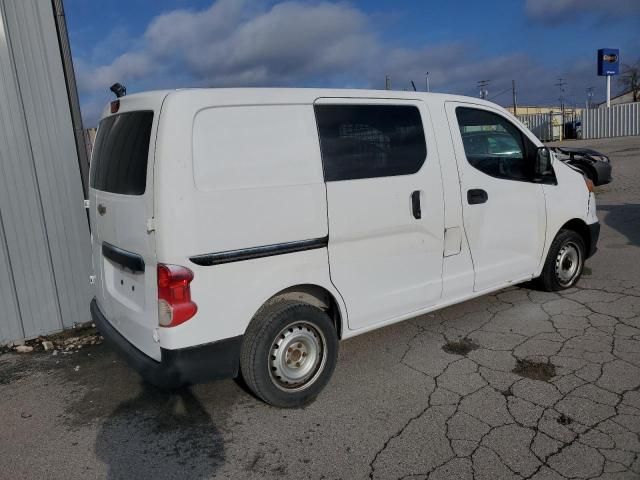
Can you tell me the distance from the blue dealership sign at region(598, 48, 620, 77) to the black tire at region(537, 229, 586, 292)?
1573 inches

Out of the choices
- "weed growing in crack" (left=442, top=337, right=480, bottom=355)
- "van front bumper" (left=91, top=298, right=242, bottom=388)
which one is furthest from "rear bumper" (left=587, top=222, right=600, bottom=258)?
"van front bumper" (left=91, top=298, right=242, bottom=388)

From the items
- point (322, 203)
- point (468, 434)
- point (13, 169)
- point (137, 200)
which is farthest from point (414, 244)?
point (13, 169)

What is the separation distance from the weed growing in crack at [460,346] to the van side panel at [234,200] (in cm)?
151

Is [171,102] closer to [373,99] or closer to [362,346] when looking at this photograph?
[373,99]

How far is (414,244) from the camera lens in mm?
3811

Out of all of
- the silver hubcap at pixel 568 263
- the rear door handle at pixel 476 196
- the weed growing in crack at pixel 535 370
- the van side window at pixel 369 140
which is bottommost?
the weed growing in crack at pixel 535 370

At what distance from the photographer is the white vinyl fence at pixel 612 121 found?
34719mm

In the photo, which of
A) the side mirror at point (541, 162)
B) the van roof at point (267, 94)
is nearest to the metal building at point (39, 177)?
the van roof at point (267, 94)

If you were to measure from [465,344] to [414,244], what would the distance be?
3.48 ft

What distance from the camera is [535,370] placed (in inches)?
147

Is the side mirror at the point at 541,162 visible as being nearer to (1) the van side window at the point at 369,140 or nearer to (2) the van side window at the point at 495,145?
(2) the van side window at the point at 495,145

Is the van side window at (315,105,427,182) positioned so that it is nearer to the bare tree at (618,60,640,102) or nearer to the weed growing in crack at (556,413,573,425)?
the weed growing in crack at (556,413,573,425)

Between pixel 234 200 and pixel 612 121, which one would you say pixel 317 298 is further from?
pixel 612 121

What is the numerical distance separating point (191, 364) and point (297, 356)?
2.46 ft
